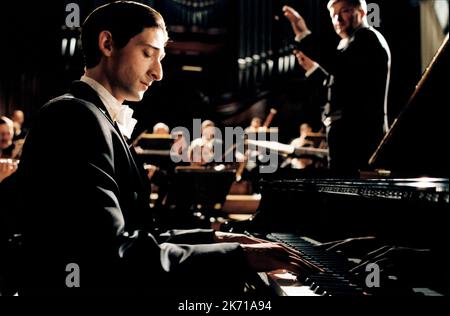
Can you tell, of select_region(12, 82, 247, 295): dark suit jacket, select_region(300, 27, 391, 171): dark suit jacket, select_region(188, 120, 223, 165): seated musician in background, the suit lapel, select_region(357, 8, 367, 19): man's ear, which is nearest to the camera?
select_region(12, 82, 247, 295): dark suit jacket

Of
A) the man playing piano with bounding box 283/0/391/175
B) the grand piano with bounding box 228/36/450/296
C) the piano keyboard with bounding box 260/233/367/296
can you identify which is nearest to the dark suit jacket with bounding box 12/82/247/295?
the piano keyboard with bounding box 260/233/367/296

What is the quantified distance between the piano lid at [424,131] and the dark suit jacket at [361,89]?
1.34m

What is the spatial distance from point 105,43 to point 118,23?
3.1 inches

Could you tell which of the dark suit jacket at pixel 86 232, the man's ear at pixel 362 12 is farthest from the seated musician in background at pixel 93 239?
the man's ear at pixel 362 12

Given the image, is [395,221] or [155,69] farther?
[155,69]

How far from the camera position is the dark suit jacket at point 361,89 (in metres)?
2.70

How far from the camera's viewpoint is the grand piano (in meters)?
1.06

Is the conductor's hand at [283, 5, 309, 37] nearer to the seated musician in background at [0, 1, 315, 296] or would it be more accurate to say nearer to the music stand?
the seated musician in background at [0, 1, 315, 296]

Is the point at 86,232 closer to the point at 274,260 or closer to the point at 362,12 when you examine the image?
the point at 274,260

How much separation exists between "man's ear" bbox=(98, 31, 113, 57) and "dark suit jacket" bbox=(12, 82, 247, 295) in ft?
0.98

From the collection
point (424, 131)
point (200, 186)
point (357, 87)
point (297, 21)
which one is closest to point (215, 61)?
point (200, 186)

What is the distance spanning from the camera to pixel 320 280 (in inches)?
43.3
